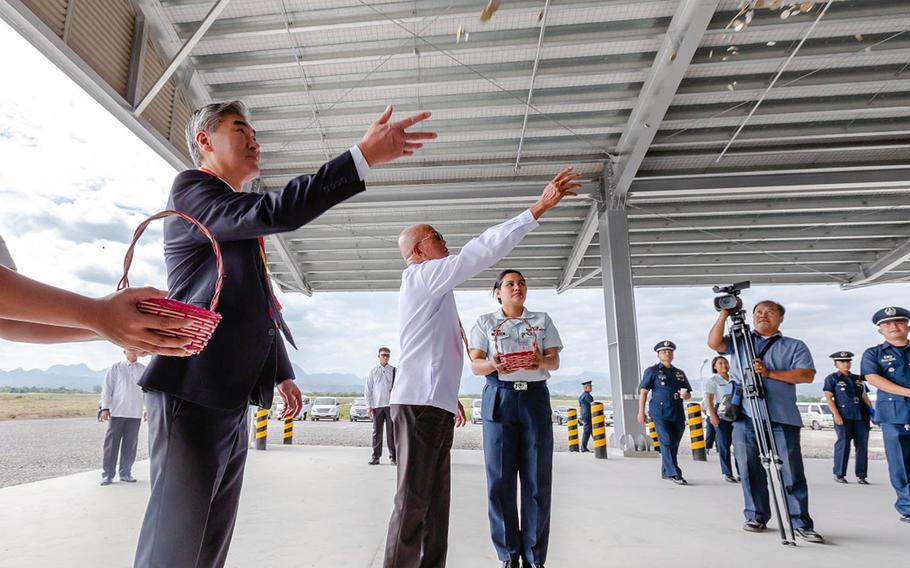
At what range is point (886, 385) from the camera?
3.96 meters

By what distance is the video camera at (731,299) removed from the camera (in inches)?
135

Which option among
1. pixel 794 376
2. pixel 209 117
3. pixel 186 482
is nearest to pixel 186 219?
pixel 209 117

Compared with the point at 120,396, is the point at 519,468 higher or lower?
lower

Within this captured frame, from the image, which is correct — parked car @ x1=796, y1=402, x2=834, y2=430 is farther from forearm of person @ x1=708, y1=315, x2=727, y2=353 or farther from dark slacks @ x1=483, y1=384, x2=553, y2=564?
dark slacks @ x1=483, y1=384, x2=553, y2=564

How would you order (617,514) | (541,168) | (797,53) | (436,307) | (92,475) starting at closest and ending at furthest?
(436,307) < (617,514) < (92,475) < (797,53) < (541,168)

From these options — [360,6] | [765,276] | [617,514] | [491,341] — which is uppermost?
[360,6]

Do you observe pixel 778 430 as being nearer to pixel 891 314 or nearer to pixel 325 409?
pixel 891 314

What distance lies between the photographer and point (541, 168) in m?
9.73

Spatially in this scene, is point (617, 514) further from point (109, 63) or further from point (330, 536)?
point (109, 63)

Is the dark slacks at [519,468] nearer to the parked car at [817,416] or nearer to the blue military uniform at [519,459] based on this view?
the blue military uniform at [519,459]

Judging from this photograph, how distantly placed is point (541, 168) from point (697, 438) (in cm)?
569

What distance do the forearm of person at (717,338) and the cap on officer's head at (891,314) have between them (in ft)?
5.17

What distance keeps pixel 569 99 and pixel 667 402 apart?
492 cm

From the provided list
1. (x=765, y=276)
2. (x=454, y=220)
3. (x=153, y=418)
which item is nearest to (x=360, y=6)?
(x=454, y=220)
